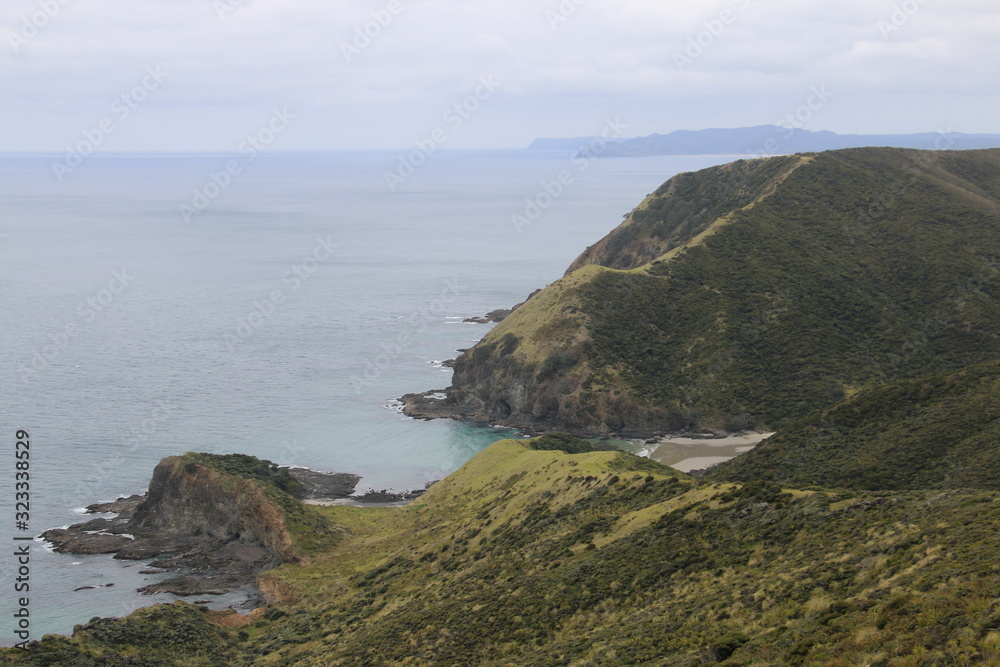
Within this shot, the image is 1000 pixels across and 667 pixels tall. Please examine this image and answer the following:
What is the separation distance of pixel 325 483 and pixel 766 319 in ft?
158

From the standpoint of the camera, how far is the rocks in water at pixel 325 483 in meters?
74.2

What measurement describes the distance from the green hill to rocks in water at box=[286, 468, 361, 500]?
63.9 feet

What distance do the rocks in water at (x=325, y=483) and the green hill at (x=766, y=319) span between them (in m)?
19.5

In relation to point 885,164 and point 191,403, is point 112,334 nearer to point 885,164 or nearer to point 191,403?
point 191,403

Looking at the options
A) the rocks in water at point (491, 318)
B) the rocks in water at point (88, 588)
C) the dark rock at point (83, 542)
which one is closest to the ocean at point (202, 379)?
the rocks in water at point (88, 588)

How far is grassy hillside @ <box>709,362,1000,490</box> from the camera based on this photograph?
167 ft

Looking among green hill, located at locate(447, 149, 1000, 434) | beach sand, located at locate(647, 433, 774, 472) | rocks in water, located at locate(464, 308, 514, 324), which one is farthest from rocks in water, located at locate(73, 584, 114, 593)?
rocks in water, located at locate(464, 308, 514, 324)

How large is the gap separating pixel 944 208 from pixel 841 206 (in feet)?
37.2

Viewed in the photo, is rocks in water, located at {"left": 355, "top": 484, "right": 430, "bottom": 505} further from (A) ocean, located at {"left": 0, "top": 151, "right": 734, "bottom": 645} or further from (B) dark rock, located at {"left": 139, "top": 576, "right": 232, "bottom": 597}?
(B) dark rock, located at {"left": 139, "top": 576, "right": 232, "bottom": 597}

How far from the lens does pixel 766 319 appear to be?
312 ft

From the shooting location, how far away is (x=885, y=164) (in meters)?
120

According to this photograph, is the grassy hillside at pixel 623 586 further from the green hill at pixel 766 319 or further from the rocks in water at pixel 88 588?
the green hill at pixel 766 319

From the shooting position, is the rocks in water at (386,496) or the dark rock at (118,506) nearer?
the dark rock at (118,506)

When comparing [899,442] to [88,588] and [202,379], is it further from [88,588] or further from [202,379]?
[202,379]
